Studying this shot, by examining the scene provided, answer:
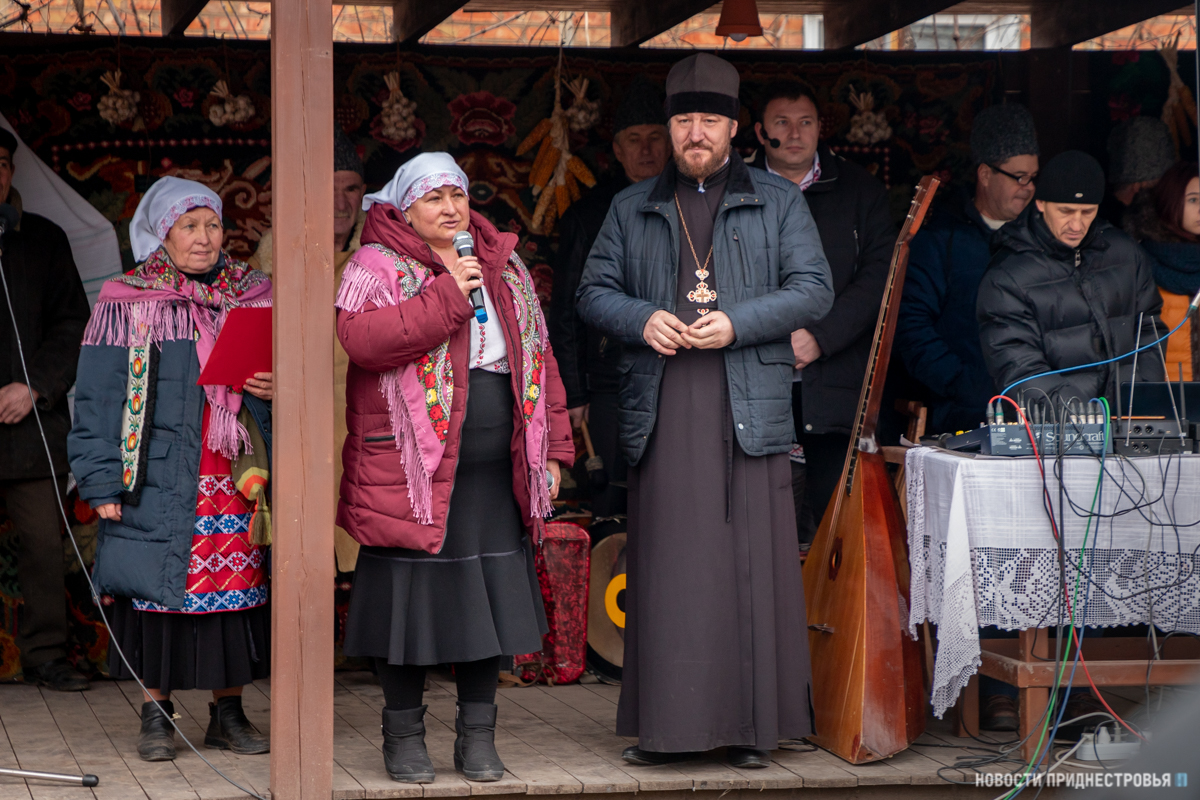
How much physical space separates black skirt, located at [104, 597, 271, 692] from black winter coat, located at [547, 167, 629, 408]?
1.82 meters

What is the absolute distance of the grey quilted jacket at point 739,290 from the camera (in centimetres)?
433

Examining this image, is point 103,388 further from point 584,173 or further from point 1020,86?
point 1020,86

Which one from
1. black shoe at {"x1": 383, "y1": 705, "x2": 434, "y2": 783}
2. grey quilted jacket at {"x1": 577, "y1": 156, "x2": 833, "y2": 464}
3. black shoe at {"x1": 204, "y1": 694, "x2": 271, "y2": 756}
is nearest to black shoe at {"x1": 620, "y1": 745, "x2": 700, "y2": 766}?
black shoe at {"x1": 383, "y1": 705, "x2": 434, "y2": 783}

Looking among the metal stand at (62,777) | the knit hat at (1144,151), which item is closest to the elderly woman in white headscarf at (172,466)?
the metal stand at (62,777)

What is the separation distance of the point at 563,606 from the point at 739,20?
95.3 inches

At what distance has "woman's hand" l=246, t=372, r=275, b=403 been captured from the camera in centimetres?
445

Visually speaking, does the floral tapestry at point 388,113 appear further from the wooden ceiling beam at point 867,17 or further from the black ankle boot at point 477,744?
the black ankle boot at point 477,744

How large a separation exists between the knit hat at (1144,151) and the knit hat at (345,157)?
320 centimetres

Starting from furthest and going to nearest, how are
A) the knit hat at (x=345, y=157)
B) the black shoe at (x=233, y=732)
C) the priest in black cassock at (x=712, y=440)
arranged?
1. the knit hat at (x=345, y=157)
2. the black shoe at (x=233, y=732)
3. the priest in black cassock at (x=712, y=440)

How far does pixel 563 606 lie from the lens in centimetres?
574

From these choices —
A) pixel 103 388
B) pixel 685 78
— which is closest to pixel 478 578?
pixel 103 388

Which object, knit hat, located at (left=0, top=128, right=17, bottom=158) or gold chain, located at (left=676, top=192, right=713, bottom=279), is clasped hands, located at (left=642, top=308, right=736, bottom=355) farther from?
knit hat, located at (left=0, top=128, right=17, bottom=158)

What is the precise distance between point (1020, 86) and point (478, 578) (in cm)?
375

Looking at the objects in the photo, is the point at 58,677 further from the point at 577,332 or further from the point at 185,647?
the point at 577,332
